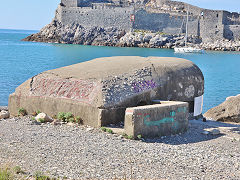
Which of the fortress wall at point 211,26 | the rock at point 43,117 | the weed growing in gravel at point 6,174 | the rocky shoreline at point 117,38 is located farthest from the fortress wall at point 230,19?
the weed growing in gravel at point 6,174

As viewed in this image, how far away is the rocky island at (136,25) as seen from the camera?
6906 cm

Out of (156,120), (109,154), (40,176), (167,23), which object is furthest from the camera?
(167,23)

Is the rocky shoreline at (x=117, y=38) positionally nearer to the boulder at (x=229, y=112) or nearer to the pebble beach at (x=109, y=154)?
the boulder at (x=229, y=112)

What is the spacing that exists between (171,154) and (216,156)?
91 centimetres

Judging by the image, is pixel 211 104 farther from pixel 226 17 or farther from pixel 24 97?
pixel 226 17

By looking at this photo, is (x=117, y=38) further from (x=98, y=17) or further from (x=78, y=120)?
(x=78, y=120)

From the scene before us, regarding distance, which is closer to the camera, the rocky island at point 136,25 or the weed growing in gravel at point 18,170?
the weed growing in gravel at point 18,170

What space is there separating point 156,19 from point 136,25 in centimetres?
445

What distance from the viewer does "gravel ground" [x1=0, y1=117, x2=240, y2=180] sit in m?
5.53

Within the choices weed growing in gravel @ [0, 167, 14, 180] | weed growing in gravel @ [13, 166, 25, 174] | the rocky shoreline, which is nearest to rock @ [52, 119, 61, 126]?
weed growing in gravel @ [13, 166, 25, 174]

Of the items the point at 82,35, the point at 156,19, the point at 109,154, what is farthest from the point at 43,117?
the point at 156,19

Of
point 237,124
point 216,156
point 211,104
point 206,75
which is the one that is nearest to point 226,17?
point 206,75

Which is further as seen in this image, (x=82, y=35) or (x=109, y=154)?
(x=82, y=35)

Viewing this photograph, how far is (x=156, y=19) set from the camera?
2822 inches
